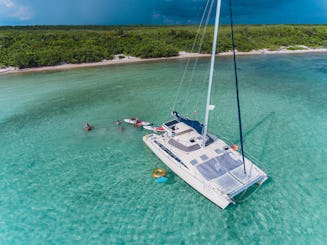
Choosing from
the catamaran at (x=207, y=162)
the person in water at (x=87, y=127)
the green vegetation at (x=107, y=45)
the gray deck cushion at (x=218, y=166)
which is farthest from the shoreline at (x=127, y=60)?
the gray deck cushion at (x=218, y=166)

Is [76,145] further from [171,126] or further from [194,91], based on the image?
[194,91]

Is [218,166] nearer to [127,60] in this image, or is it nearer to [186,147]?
[186,147]

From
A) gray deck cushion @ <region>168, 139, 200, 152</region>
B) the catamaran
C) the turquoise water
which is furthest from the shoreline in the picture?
gray deck cushion @ <region>168, 139, 200, 152</region>

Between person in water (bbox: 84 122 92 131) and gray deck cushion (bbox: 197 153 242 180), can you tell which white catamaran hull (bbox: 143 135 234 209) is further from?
person in water (bbox: 84 122 92 131)

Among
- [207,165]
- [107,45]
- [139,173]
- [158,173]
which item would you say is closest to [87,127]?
[139,173]

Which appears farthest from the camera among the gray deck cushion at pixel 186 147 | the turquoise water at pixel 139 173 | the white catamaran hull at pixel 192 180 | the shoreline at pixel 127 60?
the shoreline at pixel 127 60

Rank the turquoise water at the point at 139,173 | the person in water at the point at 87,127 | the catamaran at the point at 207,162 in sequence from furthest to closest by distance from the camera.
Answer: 1. the person in water at the point at 87,127
2. the catamaran at the point at 207,162
3. the turquoise water at the point at 139,173

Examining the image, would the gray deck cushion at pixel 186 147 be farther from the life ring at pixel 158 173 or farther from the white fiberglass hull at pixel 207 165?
the life ring at pixel 158 173
